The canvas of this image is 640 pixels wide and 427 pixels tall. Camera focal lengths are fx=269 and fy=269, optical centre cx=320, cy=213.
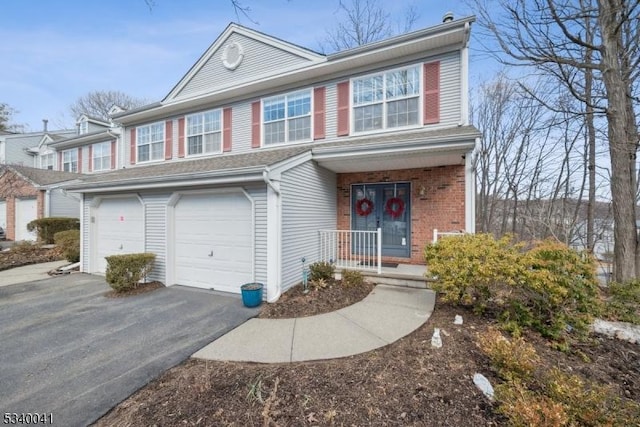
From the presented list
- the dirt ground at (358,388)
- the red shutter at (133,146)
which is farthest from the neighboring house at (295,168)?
the red shutter at (133,146)

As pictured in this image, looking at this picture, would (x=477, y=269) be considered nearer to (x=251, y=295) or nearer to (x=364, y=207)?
(x=251, y=295)

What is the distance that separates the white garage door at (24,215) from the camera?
15523mm

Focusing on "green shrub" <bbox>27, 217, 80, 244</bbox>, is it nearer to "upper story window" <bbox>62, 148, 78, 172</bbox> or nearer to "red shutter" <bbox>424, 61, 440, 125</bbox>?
"upper story window" <bbox>62, 148, 78, 172</bbox>

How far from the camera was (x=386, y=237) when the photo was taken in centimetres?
812

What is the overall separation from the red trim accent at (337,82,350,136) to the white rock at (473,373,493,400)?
654 centimetres

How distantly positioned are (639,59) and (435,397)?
10.1 meters

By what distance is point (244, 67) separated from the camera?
932 centimetres

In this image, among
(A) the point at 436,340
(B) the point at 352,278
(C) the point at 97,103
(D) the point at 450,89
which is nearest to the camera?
(A) the point at 436,340

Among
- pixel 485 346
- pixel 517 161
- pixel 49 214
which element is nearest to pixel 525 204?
pixel 517 161

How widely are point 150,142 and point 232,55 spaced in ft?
16.5

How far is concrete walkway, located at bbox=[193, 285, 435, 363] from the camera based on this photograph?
3658 mm

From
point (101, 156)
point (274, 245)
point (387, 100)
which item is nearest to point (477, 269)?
point (274, 245)

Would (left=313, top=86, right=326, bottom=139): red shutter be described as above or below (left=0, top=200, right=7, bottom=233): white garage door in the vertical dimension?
above

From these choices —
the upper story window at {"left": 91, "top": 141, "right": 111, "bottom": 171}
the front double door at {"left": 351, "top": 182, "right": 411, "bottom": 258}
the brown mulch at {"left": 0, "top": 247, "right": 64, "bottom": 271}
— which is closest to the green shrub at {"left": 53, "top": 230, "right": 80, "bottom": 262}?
the brown mulch at {"left": 0, "top": 247, "right": 64, "bottom": 271}
